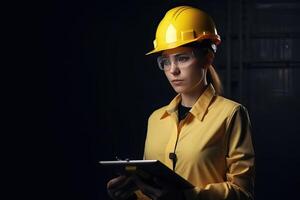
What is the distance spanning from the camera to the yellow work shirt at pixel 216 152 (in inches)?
111

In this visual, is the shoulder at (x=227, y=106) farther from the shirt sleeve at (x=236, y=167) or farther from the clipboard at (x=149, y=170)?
the clipboard at (x=149, y=170)

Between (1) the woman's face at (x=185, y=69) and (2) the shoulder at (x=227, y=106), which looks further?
(1) the woman's face at (x=185, y=69)

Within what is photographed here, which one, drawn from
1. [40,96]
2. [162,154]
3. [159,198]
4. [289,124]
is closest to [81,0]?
[40,96]

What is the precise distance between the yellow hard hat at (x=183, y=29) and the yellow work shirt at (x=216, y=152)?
286mm

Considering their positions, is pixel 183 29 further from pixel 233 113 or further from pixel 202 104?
pixel 233 113

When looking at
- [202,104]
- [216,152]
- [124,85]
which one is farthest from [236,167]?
[124,85]

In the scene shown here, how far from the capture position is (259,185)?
590 centimetres

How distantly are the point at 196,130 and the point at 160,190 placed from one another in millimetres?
371

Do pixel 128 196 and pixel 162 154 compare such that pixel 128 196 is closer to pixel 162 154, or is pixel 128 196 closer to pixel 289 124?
pixel 162 154

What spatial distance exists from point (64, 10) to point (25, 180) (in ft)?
4.70

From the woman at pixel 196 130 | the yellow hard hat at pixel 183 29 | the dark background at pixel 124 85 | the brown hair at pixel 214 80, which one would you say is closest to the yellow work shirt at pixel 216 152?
the woman at pixel 196 130

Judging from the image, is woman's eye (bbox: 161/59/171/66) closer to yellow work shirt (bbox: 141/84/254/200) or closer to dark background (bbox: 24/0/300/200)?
yellow work shirt (bbox: 141/84/254/200)

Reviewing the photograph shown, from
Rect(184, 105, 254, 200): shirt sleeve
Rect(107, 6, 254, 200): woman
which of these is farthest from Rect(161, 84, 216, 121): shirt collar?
Rect(184, 105, 254, 200): shirt sleeve

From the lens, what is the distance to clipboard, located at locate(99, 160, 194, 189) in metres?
2.57
